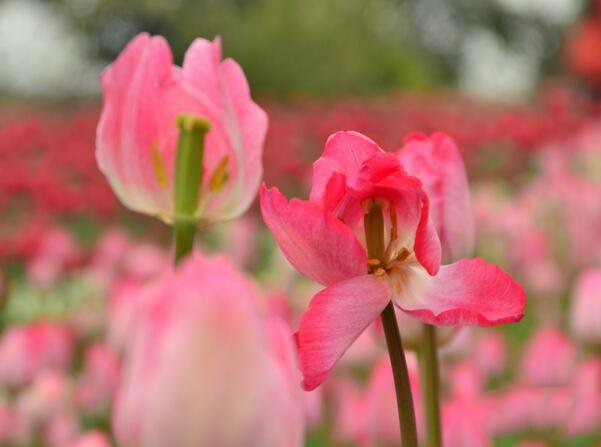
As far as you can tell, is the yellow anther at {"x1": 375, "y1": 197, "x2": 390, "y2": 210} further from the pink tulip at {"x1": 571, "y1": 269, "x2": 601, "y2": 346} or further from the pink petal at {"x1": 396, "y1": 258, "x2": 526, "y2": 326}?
the pink tulip at {"x1": 571, "y1": 269, "x2": 601, "y2": 346}

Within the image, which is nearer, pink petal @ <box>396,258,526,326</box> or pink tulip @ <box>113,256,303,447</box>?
pink tulip @ <box>113,256,303,447</box>

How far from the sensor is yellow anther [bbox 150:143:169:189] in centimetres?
58

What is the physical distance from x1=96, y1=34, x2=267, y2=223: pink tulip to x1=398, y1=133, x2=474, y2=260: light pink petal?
0.30ft

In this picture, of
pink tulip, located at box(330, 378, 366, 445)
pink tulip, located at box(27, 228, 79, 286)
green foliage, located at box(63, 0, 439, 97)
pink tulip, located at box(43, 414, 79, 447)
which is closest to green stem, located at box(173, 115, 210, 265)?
pink tulip, located at box(330, 378, 366, 445)

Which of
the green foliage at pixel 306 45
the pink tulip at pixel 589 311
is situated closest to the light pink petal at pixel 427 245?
the pink tulip at pixel 589 311

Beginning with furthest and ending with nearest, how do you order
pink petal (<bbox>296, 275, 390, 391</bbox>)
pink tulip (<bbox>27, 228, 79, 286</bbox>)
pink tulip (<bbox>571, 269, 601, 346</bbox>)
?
pink tulip (<bbox>27, 228, 79, 286</bbox>), pink tulip (<bbox>571, 269, 601, 346</bbox>), pink petal (<bbox>296, 275, 390, 391</bbox>)

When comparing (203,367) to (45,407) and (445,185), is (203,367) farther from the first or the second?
(45,407)

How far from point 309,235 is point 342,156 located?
0.05m

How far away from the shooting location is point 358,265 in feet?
1.46

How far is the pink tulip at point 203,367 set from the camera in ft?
0.98

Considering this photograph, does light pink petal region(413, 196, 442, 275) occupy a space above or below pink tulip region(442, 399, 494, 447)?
above

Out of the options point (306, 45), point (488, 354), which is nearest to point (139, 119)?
point (488, 354)

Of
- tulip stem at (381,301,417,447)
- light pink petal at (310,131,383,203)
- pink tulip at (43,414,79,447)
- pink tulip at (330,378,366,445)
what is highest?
light pink petal at (310,131,383,203)

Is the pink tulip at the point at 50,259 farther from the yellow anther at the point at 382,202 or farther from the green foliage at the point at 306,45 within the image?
the green foliage at the point at 306,45
